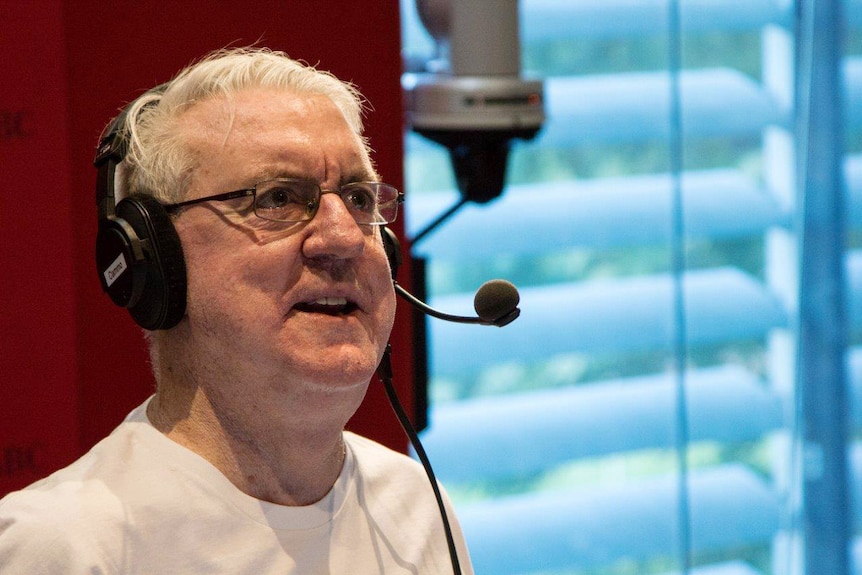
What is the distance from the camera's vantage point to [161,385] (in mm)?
1220

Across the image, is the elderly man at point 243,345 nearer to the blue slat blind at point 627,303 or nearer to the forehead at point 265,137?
the forehead at point 265,137

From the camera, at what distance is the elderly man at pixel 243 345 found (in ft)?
3.62

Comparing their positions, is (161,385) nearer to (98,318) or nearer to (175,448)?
(175,448)

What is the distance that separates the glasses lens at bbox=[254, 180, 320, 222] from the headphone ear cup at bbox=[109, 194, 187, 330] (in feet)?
0.32

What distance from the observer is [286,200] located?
1147 millimetres

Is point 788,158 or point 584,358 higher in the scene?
point 788,158

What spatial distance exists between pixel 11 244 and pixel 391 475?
556mm

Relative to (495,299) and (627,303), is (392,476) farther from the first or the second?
(627,303)

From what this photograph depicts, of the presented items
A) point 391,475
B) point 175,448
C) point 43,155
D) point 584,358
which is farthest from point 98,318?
point 584,358

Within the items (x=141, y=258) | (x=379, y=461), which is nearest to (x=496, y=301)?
(x=379, y=461)

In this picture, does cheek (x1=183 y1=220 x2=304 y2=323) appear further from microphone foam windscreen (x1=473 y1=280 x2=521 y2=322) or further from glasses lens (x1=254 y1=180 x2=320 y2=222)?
microphone foam windscreen (x1=473 y1=280 x2=521 y2=322)

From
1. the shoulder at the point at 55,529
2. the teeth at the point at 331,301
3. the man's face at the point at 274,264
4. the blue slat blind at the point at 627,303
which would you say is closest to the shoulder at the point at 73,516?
the shoulder at the point at 55,529

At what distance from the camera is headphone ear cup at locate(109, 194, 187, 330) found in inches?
43.5

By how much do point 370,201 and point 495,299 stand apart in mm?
184
